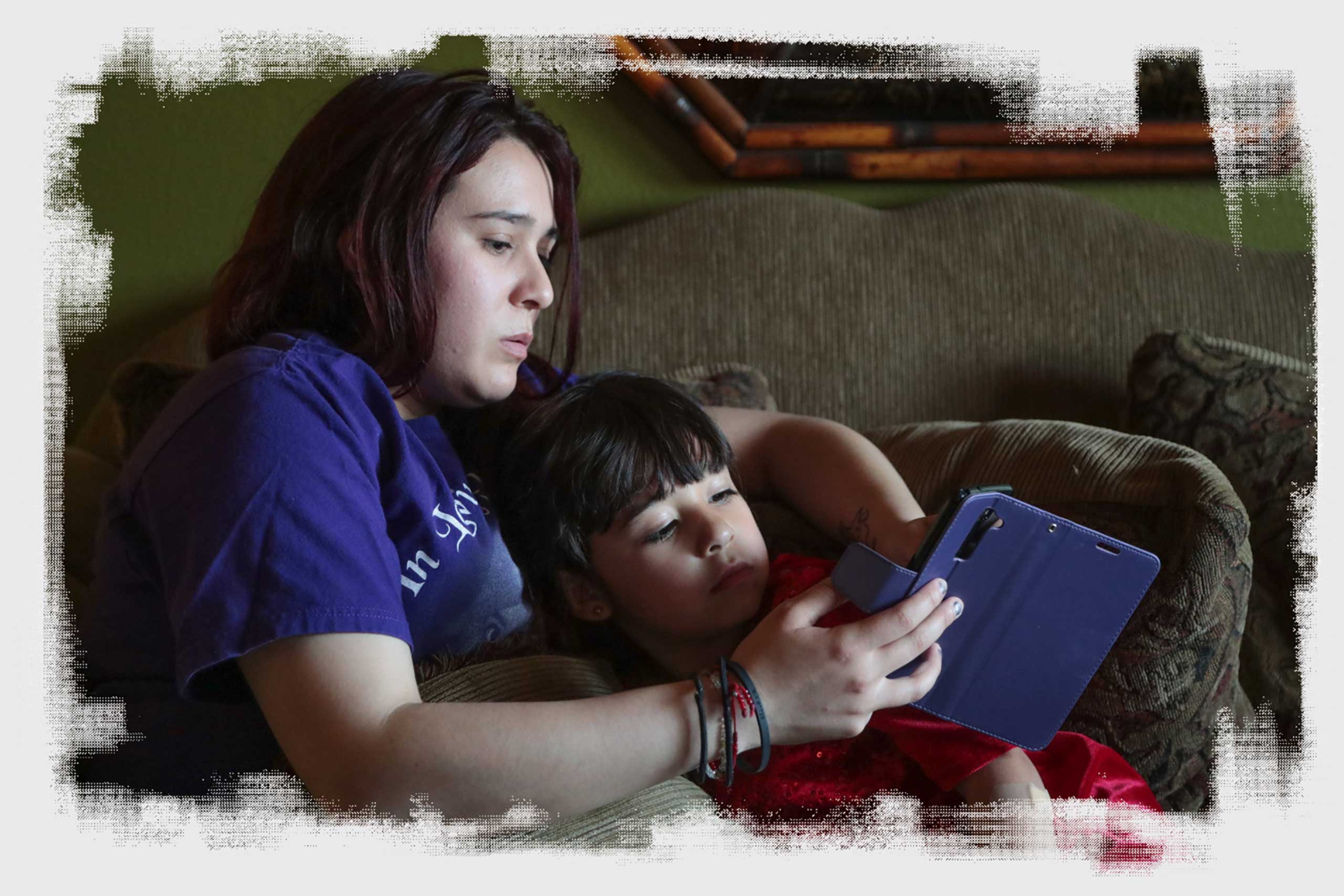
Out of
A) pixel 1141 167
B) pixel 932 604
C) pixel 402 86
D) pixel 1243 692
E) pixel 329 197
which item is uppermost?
pixel 1141 167

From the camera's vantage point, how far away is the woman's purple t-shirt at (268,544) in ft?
2.43

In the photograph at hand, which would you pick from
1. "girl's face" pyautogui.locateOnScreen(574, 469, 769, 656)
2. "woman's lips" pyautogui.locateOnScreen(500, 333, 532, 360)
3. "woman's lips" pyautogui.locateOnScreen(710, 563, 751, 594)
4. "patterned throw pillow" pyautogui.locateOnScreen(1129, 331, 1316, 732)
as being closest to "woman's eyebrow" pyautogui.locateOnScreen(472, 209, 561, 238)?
"woman's lips" pyautogui.locateOnScreen(500, 333, 532, 360)

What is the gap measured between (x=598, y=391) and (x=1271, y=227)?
1.36m

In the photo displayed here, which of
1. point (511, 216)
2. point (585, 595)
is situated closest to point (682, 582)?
point (585, 595)

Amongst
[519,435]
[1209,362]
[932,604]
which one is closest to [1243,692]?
[1209,362]

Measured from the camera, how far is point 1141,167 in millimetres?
1836

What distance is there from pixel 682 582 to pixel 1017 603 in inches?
12.8

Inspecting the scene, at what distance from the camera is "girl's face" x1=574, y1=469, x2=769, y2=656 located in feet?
3.40

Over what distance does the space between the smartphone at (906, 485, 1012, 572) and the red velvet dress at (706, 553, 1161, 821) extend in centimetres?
11

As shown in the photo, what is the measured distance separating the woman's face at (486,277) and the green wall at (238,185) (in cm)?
76

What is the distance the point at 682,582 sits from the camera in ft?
3.41

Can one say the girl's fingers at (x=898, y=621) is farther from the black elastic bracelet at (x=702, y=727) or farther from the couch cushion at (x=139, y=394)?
the couch cushion at (x=139, y=394)

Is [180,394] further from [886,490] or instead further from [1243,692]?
[1243,692]

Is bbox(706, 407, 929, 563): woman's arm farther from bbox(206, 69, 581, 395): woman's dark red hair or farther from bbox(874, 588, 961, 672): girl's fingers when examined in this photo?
bbox(206, 69, 581, 395): woman's dark red hair
